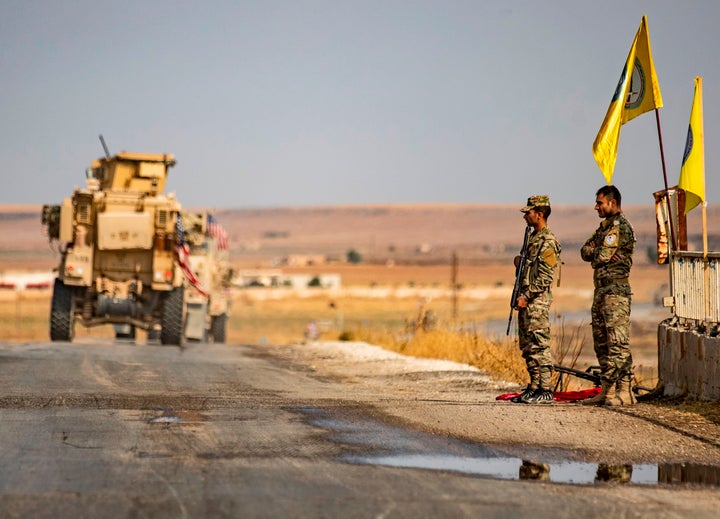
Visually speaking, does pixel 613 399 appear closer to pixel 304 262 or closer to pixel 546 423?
pixel 546 423

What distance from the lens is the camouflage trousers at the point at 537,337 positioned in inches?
463

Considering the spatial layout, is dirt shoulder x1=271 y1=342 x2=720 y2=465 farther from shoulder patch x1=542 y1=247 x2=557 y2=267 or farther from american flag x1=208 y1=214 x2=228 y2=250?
american flag x1=208 y1=214 x2=228 y2=250

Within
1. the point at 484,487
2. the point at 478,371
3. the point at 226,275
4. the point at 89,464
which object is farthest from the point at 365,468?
the point at 226,275

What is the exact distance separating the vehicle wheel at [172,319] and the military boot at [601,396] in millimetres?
15452

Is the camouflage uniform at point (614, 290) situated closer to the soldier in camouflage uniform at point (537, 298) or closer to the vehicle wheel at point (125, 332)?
the soldier in camouflage uniform at point (537, 298)

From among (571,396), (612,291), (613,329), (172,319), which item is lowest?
(571,396)

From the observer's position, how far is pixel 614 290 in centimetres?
1135

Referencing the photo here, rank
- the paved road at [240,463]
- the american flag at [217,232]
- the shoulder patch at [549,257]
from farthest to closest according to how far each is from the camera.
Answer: the american flag at [217,232] < the shoulder patch at [549,257] < the paved road at [240,463]

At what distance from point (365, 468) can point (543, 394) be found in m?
4.42

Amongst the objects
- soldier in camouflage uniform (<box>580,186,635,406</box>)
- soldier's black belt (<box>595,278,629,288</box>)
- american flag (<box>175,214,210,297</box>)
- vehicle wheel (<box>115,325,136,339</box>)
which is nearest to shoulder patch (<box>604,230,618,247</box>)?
soldier in camouflage uniform (<box>580,186,635,406</box>)

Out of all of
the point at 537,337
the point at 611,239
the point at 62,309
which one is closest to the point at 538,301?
the point at 537,337

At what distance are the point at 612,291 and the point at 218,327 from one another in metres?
21.8

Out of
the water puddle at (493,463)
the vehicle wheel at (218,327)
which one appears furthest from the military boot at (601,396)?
the vehicle wheel at (218,327)

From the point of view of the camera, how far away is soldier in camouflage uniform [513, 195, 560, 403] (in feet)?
38.4
